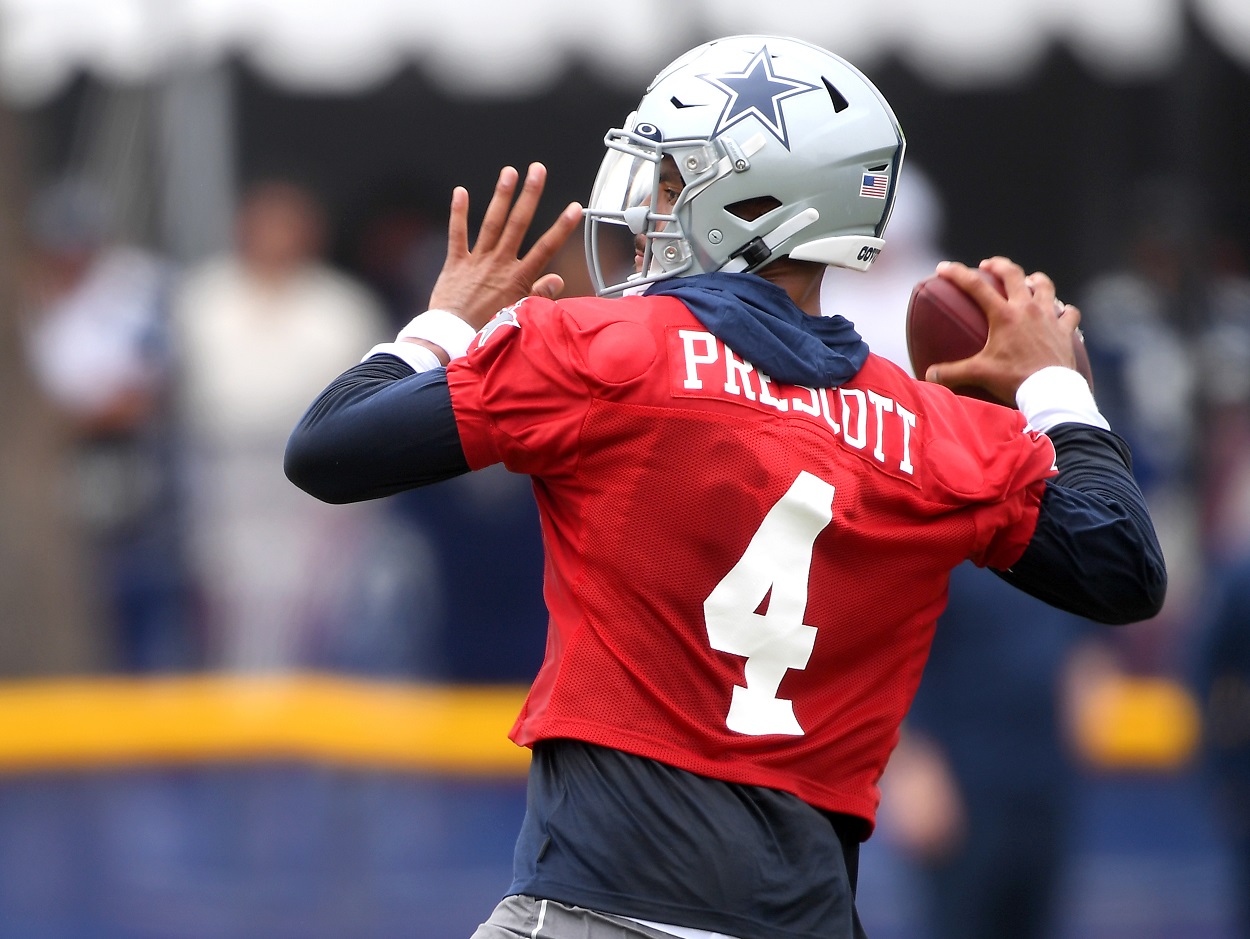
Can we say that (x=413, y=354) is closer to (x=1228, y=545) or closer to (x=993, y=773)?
(x=993, y=773)

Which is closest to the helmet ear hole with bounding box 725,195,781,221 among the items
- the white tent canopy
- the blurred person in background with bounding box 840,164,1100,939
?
the blurred person in background with bounding box 840,164,1100,939

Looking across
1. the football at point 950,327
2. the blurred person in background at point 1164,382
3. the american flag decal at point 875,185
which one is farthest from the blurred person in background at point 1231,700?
the american flag decal at point 875,185

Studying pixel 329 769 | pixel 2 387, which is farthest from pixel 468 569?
pixel 2 387

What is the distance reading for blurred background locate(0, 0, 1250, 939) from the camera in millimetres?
6871

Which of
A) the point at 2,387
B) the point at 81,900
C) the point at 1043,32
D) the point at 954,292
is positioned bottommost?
the point at 81,900

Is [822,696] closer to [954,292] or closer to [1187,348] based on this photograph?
[954,292]

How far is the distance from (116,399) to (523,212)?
6.80 meters

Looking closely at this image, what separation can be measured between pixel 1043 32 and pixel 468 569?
5.32 m

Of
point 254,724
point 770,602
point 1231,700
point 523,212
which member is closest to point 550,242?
point 523,212

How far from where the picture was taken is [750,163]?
9.69 feet

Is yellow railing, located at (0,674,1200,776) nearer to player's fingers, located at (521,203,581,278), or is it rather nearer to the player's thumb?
the player's thumb

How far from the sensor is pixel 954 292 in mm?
3336

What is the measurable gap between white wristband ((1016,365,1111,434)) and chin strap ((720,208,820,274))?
53 cm

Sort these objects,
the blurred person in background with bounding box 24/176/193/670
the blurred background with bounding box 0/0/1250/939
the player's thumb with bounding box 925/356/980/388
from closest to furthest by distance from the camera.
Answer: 1. the player's thumb with bounding box 925/356/980/388
2. the blurred background with bounding box 0/0/1250/939
3. the blurred person in background with bounding box 24/176/193/670
